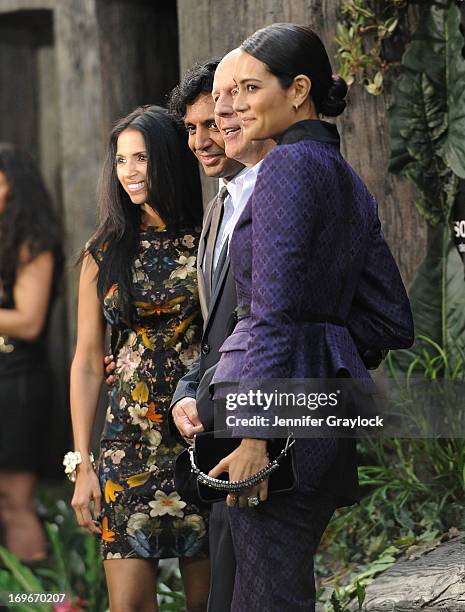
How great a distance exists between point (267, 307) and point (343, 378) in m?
0.26

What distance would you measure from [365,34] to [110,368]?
1629 mm

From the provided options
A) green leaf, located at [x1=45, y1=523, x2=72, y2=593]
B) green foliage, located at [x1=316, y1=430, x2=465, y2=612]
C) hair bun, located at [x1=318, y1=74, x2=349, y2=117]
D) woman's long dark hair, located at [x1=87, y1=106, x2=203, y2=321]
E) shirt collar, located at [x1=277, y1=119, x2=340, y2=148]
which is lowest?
green leaf, located at [x1=45, y1=523, x2=72, y2=593]

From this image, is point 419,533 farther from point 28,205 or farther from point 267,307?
point 28,205

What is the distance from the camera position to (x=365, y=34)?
434 cm

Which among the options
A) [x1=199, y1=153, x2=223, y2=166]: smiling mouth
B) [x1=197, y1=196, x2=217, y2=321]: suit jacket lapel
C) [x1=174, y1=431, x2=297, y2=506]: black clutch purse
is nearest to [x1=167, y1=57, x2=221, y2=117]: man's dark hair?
[x1=199, y1=153, x2=223, y2=166]: smiling mouth

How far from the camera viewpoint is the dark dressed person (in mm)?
5355

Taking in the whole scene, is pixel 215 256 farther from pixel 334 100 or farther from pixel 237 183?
pixel 334 100

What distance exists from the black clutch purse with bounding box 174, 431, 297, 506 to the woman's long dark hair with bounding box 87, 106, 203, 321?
29.1 inches

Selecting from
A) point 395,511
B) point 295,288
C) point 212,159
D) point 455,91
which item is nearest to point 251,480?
point 295,288

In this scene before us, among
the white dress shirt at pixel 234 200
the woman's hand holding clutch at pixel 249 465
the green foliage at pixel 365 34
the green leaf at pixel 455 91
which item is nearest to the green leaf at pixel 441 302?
the green leaf at pixel 455 91

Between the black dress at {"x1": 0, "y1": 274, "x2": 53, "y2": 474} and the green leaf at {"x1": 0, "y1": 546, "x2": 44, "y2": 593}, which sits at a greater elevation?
the black dress at {"x1": 0, "y1": 274, "x2": 53, "y2": 474}

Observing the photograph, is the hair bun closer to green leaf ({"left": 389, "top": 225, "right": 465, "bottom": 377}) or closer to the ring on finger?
the ring on finger

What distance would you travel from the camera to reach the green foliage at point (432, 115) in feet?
13.8

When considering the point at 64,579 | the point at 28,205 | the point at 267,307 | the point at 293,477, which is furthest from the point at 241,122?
the point at 28,205
